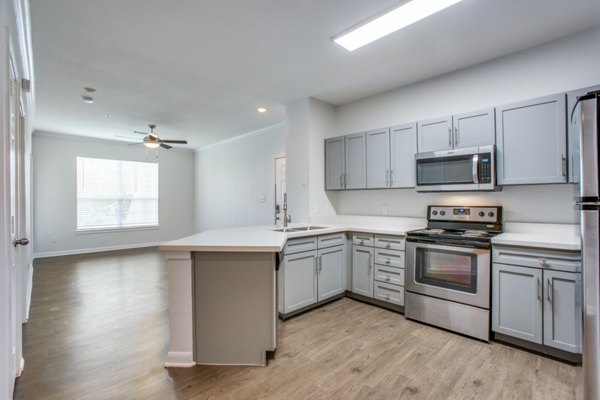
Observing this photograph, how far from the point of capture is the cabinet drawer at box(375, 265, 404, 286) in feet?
10.5

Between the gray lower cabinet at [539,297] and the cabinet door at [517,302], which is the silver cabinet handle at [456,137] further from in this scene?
the cabinet door at [517,302]

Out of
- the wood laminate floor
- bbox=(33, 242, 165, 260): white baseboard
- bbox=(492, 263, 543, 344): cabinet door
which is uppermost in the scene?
bbox=(492, 263, 543, 344): cabinet door

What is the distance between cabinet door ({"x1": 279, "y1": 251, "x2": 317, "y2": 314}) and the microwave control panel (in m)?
1.89

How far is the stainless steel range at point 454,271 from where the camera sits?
2.60 metres

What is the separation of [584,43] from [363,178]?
2.40 metres

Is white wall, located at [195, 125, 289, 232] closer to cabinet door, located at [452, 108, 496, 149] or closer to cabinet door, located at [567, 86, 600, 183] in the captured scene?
cabinet door, located at [452, 108, 496, 149]

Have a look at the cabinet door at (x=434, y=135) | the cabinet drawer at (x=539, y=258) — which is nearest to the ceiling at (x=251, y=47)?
the cabinet door at (x=434, y=135)

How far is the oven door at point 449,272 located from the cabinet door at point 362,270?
1.60ft

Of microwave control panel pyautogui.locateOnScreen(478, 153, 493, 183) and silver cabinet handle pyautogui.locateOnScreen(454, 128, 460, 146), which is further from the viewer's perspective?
silver cabinet handle pyautogui.locateOnScreen(454, 128, 460, 146)

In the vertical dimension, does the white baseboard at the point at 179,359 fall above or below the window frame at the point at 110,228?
below

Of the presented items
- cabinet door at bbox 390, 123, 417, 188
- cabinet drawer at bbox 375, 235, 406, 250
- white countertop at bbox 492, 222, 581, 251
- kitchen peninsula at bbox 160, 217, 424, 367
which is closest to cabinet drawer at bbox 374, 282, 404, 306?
cabinet drawer at bbox 375, 235, 406, 250

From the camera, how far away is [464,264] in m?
2.71

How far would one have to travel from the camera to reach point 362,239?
140 inches

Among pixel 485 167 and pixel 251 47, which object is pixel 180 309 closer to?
pixel 251 47
